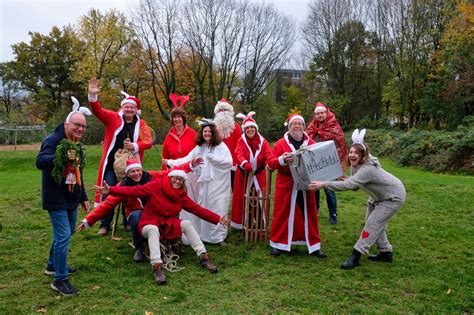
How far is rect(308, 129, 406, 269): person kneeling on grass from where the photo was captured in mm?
5125

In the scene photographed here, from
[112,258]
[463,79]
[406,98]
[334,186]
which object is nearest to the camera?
[334,186]

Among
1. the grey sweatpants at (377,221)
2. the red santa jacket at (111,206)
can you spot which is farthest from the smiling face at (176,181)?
the grey sweatpants at (377,221)

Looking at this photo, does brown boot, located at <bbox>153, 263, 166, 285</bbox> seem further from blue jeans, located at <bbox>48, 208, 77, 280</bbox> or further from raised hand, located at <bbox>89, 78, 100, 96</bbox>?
raised hand, located at <bbox>89, 78, 100, 96</bbox>

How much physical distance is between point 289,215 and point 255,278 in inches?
46.0

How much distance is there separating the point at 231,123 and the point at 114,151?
2107mm

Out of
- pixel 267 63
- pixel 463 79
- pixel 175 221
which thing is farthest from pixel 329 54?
pixel 175 221

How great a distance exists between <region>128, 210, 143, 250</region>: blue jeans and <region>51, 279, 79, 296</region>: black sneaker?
1105 mm

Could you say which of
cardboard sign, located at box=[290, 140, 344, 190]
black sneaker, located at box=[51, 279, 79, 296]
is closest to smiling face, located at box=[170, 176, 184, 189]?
cardboard sign, located at box=[290, 140, 344, 190]

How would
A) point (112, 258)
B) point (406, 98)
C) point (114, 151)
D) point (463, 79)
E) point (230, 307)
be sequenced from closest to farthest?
point (230, 307) → point (112, 258) → point (114, 151) → point (463, 79) → point (406, 98)

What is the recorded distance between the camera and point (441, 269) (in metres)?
5.36

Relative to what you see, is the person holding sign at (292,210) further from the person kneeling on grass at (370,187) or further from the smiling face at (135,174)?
the smiling face at (135,174)

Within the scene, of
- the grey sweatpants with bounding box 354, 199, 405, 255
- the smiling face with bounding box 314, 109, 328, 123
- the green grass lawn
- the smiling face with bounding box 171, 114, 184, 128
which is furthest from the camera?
the smiling face with bounding box 314, 109, 328, 123

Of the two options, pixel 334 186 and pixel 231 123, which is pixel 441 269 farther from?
pixel 231 123

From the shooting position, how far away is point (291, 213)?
18.9 feet
